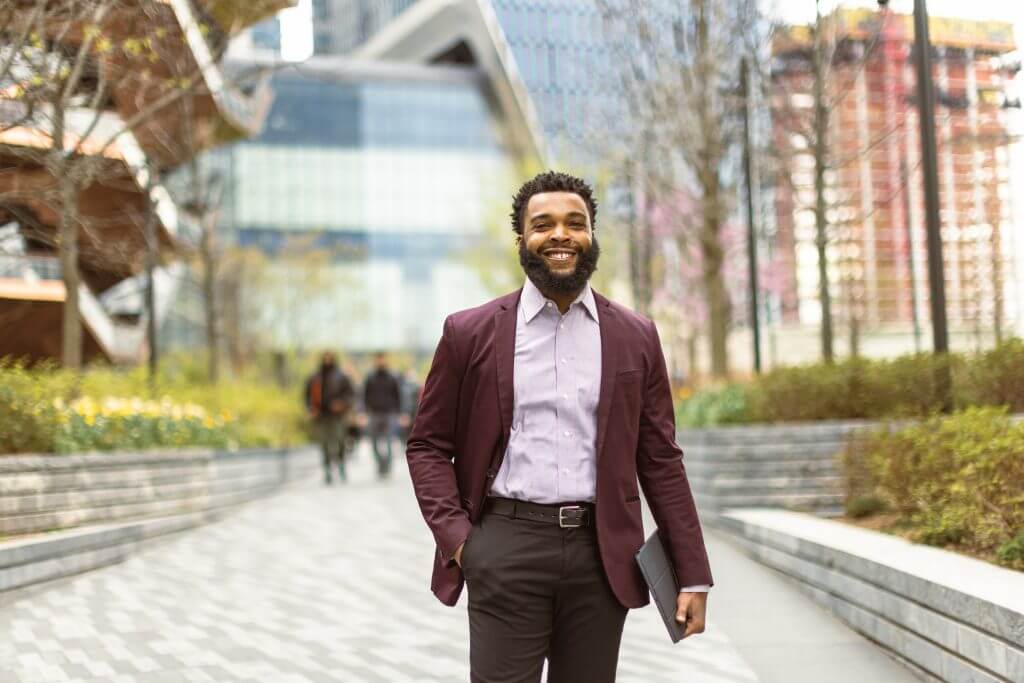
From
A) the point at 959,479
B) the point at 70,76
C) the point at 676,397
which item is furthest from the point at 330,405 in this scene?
the point at 959,479

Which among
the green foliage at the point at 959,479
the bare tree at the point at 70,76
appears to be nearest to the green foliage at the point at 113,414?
the bare tree at the point at 70,76

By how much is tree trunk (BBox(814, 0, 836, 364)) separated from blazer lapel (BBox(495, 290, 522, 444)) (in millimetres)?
10933

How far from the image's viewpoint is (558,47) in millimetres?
67062

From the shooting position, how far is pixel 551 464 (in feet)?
10.3

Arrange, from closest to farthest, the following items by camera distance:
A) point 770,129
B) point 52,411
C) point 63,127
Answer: point 52,411
point 63,127
point 770,129

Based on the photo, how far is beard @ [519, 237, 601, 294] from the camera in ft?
10.5

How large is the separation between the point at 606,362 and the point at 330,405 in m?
15.5

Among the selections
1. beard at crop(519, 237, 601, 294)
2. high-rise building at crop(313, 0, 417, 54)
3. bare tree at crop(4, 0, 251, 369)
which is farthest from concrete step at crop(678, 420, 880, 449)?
high-rise building at crop(313, 0, 417, 54)

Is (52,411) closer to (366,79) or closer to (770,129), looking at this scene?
(770,129)

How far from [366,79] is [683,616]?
76.8 metres

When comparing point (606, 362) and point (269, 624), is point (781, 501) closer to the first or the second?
point (269, 624)

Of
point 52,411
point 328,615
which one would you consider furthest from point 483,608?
point 52,411

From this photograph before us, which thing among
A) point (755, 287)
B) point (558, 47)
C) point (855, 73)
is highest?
point (558, 47)

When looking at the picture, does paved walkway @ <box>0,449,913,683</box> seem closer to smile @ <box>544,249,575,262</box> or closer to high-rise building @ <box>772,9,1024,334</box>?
smile @ <box>544,249,575,262</box>
